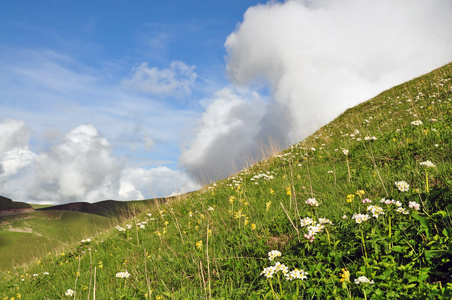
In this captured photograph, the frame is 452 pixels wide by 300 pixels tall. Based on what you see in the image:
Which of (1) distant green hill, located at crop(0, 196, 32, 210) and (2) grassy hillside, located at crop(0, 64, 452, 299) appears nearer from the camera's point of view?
(2) grassy hillside, located at crop(0, 64, 452, 299)

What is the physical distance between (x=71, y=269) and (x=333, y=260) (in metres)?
6.61

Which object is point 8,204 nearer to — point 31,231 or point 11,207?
point 11,207

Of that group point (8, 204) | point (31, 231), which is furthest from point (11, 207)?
point (31, 231)

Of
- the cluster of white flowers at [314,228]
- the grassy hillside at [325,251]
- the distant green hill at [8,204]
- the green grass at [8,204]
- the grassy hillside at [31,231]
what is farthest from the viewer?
the green grass at [8,204]

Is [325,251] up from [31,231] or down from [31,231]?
up

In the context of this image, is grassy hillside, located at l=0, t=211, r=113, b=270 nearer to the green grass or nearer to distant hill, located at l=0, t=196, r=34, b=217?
distant hill, located at l=0, t=196, r=34, b=217

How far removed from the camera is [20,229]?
2697 inches

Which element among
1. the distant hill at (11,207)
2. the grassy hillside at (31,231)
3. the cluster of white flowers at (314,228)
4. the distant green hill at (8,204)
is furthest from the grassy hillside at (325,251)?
the distant green hill at (8,204)

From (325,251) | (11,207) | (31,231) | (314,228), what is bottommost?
(31,231)

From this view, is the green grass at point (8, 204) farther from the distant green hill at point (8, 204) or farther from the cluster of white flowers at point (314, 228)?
the cluster of white flowers at point (314, 228)

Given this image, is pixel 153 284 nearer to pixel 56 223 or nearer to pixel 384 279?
pixel 384 279

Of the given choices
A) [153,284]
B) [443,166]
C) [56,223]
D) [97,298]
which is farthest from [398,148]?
[56,223]

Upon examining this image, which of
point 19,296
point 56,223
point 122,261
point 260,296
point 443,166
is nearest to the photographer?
point 260,296

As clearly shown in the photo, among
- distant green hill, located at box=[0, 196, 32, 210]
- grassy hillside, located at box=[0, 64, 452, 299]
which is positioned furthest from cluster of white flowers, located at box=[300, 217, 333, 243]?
distant green hill, located at box=[0, 196, 32, 210]
